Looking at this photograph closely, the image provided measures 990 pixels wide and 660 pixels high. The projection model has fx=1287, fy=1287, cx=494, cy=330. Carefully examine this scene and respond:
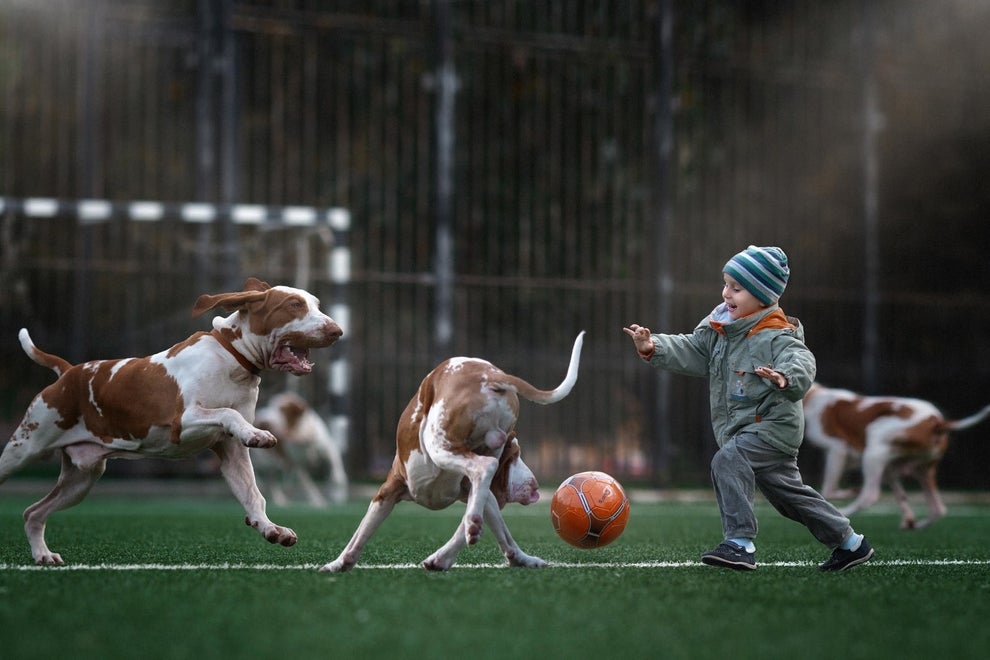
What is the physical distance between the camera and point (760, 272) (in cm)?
492

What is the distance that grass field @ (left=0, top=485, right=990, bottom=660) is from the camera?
119 inches

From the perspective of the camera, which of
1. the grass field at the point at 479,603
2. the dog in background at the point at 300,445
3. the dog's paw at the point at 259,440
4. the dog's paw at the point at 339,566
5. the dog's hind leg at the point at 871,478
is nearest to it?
the grass field at the point at 479,603

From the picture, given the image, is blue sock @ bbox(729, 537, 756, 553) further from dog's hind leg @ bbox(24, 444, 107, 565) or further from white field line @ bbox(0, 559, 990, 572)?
dog's hind leg @ bbox(24, 444, 107, 565)

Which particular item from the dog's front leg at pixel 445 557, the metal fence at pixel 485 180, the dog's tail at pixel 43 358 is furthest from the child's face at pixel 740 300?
the metal fence at pixel 485 180

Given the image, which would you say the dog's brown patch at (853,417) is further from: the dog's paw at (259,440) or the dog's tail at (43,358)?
the dog's tail at (43,358)

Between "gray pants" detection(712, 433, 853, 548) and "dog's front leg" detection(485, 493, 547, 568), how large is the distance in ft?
2.40

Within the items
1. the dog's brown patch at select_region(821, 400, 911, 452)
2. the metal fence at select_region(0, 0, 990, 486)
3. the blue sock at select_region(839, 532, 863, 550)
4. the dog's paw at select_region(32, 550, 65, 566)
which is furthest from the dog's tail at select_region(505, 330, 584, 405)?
the metal fence at select_region(0, 0, 990, 486)

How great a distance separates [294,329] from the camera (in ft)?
16.3

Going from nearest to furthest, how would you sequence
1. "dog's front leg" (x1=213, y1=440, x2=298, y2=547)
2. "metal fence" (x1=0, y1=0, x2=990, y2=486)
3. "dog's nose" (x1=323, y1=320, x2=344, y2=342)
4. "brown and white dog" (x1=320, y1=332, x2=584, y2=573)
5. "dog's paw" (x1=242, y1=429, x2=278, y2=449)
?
"brown and white dog" (x1=320, y1=332, x2=584, y2=573), "dog's paw" (x1=242, y1=429, x2=278, y2=449), "dog's front leg" (x1=213, y1=440, x2=298, y2=547), "dog's nose" (x1=323, y1=320, x2=344, y2=342), "metal fence" (x1=0, y1=0, x2=990, y2=486)

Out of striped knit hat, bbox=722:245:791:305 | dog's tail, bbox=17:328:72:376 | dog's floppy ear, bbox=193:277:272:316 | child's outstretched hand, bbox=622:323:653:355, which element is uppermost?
striped knit hat, bbox=722:245:791:305

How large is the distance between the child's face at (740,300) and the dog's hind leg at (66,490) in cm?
254

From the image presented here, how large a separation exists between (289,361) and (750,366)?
1770 mm

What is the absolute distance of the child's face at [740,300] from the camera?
497cm

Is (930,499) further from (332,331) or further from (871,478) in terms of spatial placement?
(332,331)
